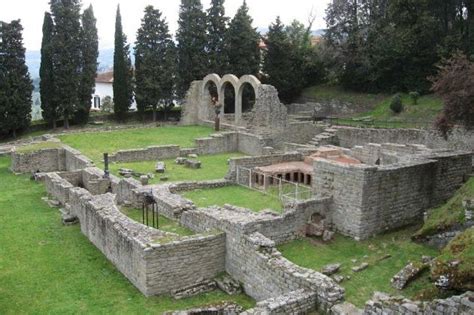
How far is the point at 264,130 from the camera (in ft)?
100

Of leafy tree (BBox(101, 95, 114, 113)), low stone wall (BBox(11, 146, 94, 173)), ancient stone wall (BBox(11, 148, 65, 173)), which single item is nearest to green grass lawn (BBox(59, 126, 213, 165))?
low stone wall (BBox(11, 146, 94, 173))

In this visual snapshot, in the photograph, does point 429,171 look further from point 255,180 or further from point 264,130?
point 264,130

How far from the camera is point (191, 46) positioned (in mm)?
40812

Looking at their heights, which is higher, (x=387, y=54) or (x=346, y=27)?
(x=346, y=27)

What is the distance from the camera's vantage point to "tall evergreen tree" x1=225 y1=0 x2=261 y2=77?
41.7 metres

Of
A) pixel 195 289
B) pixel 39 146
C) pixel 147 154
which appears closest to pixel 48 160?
pixel 39 146

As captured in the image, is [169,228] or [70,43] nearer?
[169,228]

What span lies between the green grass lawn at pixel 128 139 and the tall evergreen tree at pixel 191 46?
716 centimetres

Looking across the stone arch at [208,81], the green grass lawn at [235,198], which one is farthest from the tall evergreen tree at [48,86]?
the green grass lawn at [235,198]

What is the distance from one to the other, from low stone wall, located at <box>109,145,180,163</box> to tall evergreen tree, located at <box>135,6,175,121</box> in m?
13.3

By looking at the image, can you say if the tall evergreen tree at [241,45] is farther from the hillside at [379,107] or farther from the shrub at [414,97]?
the shrub at [414,97]

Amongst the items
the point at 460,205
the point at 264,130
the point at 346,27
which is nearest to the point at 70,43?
the point at 264,130

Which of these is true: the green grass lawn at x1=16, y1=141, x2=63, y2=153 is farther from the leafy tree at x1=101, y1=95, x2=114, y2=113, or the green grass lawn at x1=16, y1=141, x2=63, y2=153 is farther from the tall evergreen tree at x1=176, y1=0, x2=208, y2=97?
the leafy tree at x1=101, y1=95, x2=114, y2=113

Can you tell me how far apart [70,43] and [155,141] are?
40.3 feet
